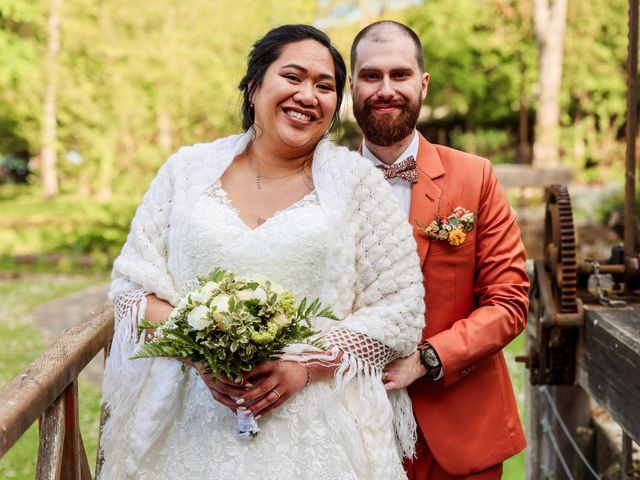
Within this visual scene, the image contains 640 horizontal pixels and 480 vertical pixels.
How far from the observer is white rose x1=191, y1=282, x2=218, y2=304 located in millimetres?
2146

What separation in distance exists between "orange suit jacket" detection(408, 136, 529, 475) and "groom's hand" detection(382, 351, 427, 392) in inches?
4.2

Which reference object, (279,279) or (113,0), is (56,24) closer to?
(113,0)

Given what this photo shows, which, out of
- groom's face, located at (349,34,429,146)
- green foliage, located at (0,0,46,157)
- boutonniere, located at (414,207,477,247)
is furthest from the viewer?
green foliage, located at (0,0,46,157)

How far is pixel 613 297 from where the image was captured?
354cm

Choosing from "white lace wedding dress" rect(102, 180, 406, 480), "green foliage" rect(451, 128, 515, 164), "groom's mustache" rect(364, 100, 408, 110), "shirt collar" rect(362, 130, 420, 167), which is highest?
"groom's mustache" rect(364, 100, 408, 110)

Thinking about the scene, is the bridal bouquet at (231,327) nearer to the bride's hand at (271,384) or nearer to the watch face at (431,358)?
the bride's hand at (271,384)

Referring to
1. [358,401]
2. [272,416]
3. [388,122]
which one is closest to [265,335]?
[272,416]

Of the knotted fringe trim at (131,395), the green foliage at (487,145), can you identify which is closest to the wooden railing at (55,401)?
the knotted fringe trim at (131,395)

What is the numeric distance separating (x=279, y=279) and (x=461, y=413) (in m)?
0.87

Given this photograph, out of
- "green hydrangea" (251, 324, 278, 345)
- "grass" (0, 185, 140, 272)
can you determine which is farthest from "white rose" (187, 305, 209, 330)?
"grass" (0, 185, 140, 272)

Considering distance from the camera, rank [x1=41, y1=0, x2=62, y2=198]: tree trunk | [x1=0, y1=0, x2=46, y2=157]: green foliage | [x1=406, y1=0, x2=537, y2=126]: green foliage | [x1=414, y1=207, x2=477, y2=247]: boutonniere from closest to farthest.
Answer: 1. [x1=414, y1=207, x2=477, y2=247]: boutonniere
2. [x1=0, y1=0, x2=46, y2=157]: green foliage
3. [x1=41, y1=0, x2=62, y2=198]: tree trunk
4. [x1=406, y1=0, x2=537, y2=126]: green foliage

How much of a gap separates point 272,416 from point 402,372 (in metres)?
0.47

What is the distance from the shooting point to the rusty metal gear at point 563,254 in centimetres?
336

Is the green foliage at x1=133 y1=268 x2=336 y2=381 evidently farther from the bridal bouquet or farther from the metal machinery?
the metal machinery
